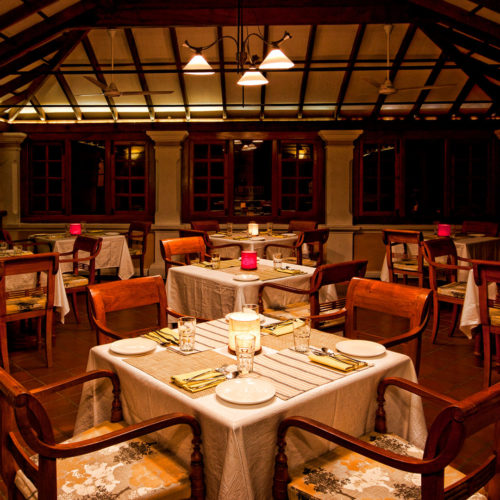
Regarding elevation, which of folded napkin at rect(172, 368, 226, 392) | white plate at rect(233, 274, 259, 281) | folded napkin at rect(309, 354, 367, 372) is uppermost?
white plate at rect(233, 274, 259, 281)

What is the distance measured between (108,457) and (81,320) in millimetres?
4251

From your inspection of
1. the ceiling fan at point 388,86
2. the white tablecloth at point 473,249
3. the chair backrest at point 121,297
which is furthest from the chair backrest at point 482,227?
the chair backrest at point 121,297

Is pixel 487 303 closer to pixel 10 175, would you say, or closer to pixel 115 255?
pixel 115 255

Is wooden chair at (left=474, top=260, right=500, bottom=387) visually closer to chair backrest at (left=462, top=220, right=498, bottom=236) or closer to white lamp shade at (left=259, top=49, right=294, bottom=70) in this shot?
white lamp shade at (left=259, top=49, right=294, bottom=70)

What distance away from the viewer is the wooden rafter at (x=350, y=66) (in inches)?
294

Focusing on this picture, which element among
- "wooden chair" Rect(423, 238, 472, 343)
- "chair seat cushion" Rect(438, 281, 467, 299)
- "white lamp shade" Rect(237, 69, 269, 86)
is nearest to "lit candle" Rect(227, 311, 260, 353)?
"white lamp shade" Rect(237, 69, 269, 86)

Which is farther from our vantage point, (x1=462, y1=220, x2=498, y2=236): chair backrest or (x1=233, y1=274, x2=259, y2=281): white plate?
(x1=462, y1=220, x2=498, y2=236): chair backrest

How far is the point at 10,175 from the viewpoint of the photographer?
8453mm

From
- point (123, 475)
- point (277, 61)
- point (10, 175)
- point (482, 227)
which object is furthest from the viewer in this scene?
point (10, 175)

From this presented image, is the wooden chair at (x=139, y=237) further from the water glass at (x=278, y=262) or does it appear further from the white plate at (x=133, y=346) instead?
the white plate at (x=133, y=346)

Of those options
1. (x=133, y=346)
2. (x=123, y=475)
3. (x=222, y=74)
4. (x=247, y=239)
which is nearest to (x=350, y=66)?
(x=222, y=74)

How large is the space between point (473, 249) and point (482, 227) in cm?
122

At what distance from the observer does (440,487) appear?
53.0 inches

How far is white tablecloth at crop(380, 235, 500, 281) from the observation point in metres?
5.97
